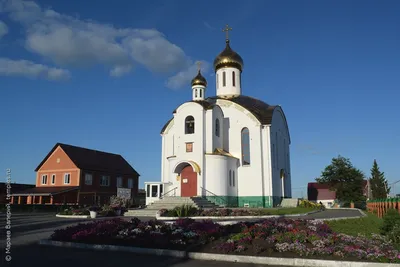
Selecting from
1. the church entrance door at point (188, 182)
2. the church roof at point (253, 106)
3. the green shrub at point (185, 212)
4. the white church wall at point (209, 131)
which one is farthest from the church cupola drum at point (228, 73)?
the green shrub at point (185, 212)

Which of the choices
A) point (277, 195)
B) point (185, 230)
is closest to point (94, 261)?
point (185, 230)

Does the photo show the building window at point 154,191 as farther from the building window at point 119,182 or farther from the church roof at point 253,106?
the building window at point 119,182

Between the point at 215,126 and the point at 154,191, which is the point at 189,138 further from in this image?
the point at 154,191

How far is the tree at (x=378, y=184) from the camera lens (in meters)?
56.3

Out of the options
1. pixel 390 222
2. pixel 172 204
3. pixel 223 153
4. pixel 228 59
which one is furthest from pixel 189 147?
pixel 390 222

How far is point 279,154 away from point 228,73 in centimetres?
948

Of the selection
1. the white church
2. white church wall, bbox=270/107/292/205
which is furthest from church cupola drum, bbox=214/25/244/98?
white church wall, bbox=270/107/292/205

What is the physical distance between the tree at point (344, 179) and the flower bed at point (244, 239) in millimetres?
32396

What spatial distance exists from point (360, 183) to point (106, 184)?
30.3 m

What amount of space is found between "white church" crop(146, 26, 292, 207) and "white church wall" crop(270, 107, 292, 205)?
0.09m

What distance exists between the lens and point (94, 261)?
849cm

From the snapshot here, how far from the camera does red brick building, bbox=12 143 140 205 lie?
121 feet

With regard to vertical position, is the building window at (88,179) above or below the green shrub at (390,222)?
above

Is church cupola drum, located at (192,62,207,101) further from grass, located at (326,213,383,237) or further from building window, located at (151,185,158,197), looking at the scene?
grass, located at (326,213,383,237)
